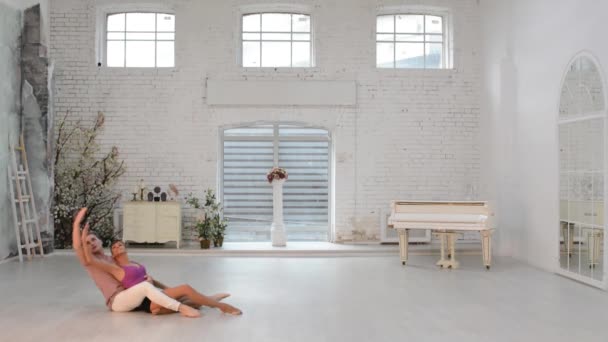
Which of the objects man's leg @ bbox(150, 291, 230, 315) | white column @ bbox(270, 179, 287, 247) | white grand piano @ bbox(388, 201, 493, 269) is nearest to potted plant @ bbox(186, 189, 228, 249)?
white column @ bbox(270, 179, 287, 247)

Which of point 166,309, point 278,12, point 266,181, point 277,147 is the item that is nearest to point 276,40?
point 278,12

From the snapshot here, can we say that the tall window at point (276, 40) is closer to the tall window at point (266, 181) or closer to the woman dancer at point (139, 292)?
the tall window at point (266, 181)

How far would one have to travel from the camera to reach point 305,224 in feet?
33.1

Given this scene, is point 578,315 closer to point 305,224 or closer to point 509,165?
point 509,165

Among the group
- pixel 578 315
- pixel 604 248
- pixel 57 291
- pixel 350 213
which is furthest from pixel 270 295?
pixel 350 213

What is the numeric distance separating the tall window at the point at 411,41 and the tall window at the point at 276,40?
1.28 meters

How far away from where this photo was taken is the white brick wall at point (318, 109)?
9.66 metres

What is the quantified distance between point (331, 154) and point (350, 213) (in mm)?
1088

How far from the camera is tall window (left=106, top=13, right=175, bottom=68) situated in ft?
32.4

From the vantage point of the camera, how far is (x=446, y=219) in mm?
7480

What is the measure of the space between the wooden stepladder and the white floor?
46 centimetres

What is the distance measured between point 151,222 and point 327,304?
4493mm

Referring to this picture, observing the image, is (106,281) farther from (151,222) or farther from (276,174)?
(276,174)

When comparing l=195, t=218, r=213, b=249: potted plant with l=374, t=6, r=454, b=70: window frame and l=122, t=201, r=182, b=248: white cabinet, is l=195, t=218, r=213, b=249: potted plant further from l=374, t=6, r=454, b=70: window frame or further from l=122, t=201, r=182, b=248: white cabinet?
l=374, t=6, r=454, b=70: window frame
